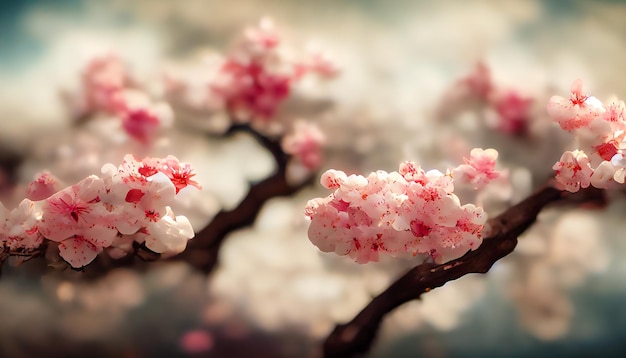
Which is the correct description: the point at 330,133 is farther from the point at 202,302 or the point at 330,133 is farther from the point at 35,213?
the point at 35,213

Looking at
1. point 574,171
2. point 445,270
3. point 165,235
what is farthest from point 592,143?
point 165,235

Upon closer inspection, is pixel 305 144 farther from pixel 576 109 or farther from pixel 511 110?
pixel 576 109

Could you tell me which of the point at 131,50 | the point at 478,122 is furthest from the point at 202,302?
the point at 478,122

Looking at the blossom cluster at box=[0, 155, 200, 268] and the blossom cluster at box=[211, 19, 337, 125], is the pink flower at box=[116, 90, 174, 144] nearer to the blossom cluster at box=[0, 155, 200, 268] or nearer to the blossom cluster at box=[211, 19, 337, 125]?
the blossom cluster at box=[211, 19, 337, 125]

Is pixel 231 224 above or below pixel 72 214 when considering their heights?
above

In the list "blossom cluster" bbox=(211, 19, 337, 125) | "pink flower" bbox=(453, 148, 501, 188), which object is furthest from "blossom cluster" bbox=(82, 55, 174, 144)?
"pink flower" bbox=(453, 148, 501, 188)

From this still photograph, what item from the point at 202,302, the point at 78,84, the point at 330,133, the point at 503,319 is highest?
the point at 78,84

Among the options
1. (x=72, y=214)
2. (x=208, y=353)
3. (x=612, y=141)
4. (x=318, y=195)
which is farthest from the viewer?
(x=318, y=195)
